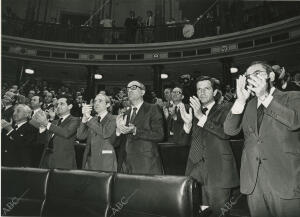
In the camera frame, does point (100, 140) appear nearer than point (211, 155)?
No

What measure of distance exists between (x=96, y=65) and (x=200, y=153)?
9442 millimetres

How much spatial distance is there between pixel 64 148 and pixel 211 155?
1.70 meters

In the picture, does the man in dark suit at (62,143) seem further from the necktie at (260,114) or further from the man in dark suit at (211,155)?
the necktie at (260,114)

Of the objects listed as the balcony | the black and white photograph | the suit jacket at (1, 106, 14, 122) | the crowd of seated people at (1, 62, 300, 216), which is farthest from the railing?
the crowd of seated people at (1, 62, 300, 216)

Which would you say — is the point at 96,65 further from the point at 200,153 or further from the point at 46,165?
the point at 200,153

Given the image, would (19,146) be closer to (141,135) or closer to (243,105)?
(141,135)

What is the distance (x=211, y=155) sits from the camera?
2.20 m

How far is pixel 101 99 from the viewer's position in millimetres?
2961

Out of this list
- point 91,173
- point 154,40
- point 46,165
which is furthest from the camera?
point 154,40

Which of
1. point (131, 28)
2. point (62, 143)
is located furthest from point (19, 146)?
point (131, 28)

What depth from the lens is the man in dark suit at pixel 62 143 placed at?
9.97 ft

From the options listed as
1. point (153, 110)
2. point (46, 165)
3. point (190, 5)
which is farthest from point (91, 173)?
point (190, 5)

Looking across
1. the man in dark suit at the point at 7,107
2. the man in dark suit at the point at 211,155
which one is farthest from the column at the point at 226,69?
the man in dark suit at the point at 211,155

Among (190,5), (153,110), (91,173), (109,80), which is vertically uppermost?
(190,5)
